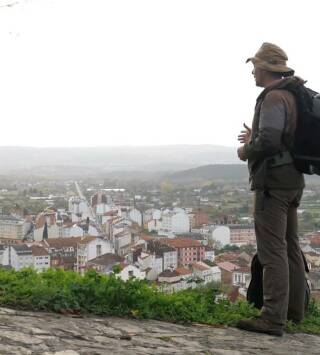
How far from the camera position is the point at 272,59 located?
3957mm

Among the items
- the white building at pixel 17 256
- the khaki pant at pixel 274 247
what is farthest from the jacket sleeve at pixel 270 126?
the white building at pixel 17 256

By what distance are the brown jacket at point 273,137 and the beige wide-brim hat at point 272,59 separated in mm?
108

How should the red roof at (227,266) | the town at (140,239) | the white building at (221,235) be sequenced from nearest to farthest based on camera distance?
the town at (140,239)
the red roof at (227,266)
the white building at (221,235)

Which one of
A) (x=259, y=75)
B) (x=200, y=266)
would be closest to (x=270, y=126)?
(x=259, y=75)

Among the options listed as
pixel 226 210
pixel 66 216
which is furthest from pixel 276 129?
pixel 226 210

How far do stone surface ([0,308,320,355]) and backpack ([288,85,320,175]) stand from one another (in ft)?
3.62

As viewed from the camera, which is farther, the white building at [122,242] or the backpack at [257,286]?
the white building at [122,242]

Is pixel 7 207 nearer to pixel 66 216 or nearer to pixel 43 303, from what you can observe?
pixel 66 216

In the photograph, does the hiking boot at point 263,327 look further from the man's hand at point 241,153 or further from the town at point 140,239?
the man's hand at point 241,153

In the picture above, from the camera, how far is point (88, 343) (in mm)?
3113

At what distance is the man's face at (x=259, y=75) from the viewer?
3.98m

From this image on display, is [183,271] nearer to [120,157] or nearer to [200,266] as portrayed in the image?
[200,266]

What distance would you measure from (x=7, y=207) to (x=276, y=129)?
10623mm

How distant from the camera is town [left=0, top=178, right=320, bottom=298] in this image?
6.02 m
